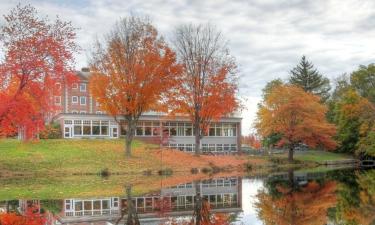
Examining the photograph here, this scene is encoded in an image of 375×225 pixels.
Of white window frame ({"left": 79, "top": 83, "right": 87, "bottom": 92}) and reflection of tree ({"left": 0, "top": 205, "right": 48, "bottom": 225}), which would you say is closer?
reflection of tree ({"left": 0, "top": 205, "right": 48, "bottom": 225})

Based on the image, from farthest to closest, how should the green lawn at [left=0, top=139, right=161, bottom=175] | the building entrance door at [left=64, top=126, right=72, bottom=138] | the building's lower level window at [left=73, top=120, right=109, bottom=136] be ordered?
the building's lower level window at [left=73, top=120, right=109, bottom=136], the building entrance door at [left=64, top=126, right=72, bottom=138], the green lawn at [left=0, top=139, right=161, bottom=175]

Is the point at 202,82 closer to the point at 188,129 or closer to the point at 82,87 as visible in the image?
the point at 188,129

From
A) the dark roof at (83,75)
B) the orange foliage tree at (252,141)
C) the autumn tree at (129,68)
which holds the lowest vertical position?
the orange foliage tree at (252,141)

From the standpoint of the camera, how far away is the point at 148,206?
65.1ft

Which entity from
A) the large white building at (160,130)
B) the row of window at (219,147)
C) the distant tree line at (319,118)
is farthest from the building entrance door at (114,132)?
the distant tree line at (319,118)

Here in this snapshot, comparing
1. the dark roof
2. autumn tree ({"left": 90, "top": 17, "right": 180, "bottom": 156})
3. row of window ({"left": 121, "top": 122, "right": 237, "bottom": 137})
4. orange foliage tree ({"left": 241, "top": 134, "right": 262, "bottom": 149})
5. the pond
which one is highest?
the dark roof

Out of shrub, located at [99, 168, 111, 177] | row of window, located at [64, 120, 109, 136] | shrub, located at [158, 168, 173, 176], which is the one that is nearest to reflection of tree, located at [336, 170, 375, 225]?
shrub, located at [158, 168, 173, 176]

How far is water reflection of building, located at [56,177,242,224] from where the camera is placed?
17.4 meters

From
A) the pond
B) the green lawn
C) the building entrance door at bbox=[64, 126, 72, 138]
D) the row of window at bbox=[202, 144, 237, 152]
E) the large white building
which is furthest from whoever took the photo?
the row of window at bbox=[202, 144, 237, 152]

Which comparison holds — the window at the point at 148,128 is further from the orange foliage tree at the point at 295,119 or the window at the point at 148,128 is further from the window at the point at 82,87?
the window at the point at 82,87

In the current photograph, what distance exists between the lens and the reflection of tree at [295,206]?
15292 millimetres

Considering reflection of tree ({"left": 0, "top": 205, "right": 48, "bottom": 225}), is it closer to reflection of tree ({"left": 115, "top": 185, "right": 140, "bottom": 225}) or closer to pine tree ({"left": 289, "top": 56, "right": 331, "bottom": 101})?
reflection of tree ({"left": 115, "top": 185, "right": 140, "bottom": 225})

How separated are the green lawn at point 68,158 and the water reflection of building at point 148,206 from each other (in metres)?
19.5

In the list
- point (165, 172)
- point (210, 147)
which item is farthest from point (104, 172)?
point (210, 147)
